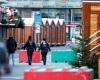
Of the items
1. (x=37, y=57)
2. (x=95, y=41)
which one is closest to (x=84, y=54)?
(x=95, y=41)

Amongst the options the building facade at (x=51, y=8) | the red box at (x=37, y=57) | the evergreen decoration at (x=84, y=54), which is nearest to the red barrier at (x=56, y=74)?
the evergreen decoration at (x=84, y=54)

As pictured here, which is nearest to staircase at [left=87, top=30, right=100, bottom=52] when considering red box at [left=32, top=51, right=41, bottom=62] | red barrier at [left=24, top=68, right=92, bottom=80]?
red barrier at [left=24, top=68, right=92, bottom=80]

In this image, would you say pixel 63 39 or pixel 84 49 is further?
pixel 63 39

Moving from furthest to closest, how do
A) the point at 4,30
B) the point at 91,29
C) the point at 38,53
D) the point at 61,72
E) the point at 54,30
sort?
the point at 54,30, the point at 38,53, the point at 4,30, the point at 91,29, the point at 61,72

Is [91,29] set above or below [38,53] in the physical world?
above

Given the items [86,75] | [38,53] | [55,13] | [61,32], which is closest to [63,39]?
[61,32]

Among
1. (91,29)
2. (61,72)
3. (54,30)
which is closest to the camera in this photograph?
(61,72)

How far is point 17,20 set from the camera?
108 feet

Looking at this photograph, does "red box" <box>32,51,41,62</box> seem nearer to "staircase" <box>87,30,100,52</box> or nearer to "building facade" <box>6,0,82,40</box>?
"staircase" <box>87,30,100,52</box>

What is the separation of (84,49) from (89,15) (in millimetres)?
2440

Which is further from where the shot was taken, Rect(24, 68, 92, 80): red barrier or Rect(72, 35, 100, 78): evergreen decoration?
Rect(72, 35, 100, 78): evergreen decoration

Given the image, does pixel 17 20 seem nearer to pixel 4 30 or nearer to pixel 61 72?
pixel 4 30

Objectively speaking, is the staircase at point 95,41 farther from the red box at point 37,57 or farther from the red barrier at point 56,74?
the red box at point 37,57

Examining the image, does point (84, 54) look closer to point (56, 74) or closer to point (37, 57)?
point (56, 74)
